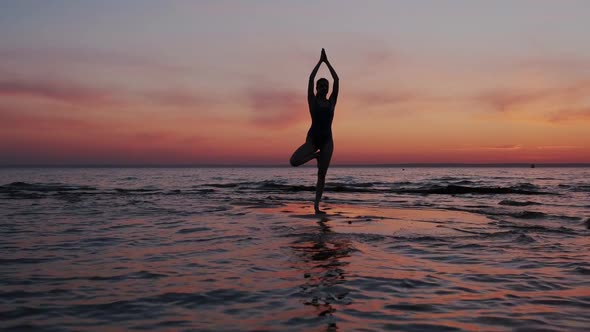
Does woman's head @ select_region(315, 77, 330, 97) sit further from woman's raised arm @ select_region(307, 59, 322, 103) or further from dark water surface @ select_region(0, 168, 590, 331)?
dark water surface @ select_region(0, 168, 590, 331)

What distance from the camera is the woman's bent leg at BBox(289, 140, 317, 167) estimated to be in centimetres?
1050

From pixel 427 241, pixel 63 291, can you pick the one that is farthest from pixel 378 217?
pixel 63 291

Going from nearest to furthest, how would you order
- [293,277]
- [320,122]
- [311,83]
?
1. [293,277]
2. [311,83]
3. [320,122]

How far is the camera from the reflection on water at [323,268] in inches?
158

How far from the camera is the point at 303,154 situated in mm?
10570

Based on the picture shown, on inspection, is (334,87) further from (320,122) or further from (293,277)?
(293,277)

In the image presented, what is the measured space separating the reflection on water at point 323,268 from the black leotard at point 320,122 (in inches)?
113

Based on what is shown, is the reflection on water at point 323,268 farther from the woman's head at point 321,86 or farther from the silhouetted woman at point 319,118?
the woman's head at point 321,86

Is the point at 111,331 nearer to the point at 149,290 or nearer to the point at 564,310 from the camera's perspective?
the point at 149,290

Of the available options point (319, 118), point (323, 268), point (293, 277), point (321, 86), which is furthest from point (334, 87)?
point (293, 277)

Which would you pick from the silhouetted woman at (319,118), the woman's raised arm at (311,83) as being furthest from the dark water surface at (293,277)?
the woman's raised arm at (311,83)

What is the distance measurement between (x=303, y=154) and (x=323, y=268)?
17.7 feet

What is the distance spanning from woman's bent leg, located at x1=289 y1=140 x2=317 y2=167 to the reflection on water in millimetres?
2337

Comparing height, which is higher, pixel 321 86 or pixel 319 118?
pixel 321 86
